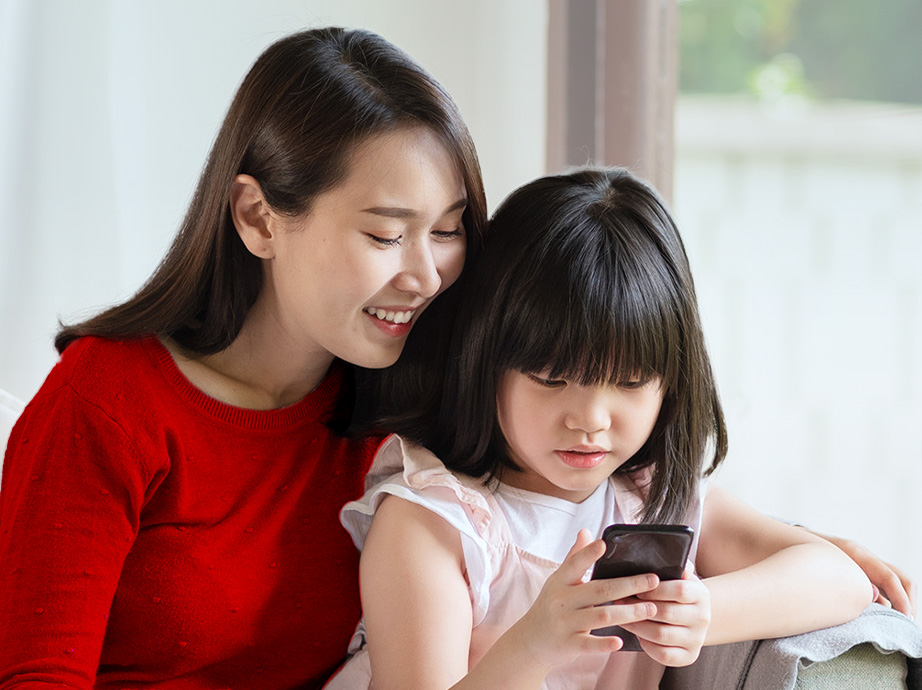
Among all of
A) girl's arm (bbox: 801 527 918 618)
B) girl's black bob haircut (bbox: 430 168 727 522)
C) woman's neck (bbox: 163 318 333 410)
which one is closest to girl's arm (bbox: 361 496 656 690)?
girl's black bob haircut (bbox: 430 168 727 522)

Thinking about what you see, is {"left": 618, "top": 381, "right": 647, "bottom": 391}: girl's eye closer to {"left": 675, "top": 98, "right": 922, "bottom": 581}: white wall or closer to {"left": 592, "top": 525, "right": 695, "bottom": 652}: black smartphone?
{"left": 592, "top": 525, "right": 695, "bottom": 652}: black smartphone

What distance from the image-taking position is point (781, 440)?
222 cm

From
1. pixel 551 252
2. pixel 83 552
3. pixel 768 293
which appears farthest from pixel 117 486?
pixel 768 293

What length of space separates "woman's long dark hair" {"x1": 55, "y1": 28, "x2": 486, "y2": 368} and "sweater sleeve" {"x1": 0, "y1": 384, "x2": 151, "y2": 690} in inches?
5.7

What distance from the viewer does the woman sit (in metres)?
1.18

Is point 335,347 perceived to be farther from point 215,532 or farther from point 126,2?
point 126,2

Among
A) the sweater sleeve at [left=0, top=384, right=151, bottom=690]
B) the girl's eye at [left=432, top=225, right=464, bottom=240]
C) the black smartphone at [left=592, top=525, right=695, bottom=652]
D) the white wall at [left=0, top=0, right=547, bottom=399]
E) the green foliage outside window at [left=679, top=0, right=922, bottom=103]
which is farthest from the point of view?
the green foliage outside window at [left=679, top=0, right=922, bottom=103]

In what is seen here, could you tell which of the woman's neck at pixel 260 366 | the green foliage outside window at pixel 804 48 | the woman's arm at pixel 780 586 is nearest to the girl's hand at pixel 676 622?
the woman's arm at pixel 780 586

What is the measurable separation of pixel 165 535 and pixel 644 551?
0.60 m

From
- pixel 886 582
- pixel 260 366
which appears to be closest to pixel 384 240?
pixel 260 366

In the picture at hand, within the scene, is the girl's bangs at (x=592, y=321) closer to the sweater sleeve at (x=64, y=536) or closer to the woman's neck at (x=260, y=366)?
the woman's neck at (x=260, y=366)

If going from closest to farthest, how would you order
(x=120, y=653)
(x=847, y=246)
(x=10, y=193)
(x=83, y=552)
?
(x=83, y=552) < (x=120, y=653) < (x=10, y=193) < (x=847, y=246)

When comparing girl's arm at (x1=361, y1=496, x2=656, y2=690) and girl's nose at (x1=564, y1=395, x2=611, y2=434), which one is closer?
girl's arm at (x1=361, y1=496, x2=656, y2=690)

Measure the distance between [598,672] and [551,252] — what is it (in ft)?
1.77
